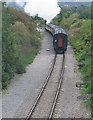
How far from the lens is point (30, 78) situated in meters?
19.2

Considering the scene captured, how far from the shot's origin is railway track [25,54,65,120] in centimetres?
1186

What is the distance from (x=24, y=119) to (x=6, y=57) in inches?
307

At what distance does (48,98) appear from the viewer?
14188 mm

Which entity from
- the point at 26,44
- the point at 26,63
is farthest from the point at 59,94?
the point at 26,44

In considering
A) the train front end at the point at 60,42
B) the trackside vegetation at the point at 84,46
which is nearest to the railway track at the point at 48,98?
the trackside vegetation at the point at 84,46

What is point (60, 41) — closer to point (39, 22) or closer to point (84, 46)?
point (84, 46)

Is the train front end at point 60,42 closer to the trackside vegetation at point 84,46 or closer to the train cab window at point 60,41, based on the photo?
the train cab window at point 60,41

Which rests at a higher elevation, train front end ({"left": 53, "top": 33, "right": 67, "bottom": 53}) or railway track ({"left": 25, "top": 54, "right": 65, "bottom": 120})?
train front end ({"left": 53, "top": 33, "right": 67, "bottom": 53})

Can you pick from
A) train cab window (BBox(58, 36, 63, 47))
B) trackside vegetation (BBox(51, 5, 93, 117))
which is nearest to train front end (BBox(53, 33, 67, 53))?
train cab window (BBox(58, 36, 63, 47))

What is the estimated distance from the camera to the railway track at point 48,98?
1186 cm

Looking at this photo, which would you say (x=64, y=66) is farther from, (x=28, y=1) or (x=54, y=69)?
(x=28, y=1)

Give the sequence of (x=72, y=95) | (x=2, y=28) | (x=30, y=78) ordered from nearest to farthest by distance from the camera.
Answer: (x=72, y=95) < (x=2, y=28) < (x=30, y=78)

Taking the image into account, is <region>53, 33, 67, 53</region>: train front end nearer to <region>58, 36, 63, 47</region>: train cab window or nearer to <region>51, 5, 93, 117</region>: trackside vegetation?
<region>58, 36, 63, 47</region>: train cab window

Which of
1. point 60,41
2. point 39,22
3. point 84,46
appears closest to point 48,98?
point 84,46
